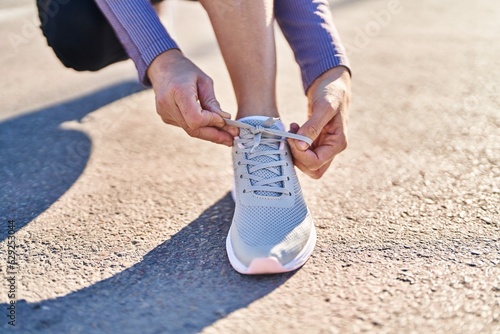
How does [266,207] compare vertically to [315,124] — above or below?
below

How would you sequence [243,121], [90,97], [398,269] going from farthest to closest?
[90,97] → [243,121] → [398,269]

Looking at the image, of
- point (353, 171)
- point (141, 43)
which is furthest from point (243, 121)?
point (353, 171)

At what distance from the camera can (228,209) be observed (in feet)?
4.27

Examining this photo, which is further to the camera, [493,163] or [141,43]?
[493,163]

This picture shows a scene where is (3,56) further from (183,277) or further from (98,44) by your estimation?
(183,277)

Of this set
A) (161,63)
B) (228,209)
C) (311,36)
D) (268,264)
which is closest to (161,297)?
(268,264)

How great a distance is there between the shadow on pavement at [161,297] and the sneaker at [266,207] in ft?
0.12

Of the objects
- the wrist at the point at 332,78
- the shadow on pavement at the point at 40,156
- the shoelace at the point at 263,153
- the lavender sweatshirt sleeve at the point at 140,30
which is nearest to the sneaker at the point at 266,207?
the shoelace at the point at 263,153

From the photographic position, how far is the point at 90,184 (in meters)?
1.42

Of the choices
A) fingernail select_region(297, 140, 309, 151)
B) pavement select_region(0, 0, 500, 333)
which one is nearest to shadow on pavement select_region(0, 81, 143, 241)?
pavement select_region(0, 0, 500, 333)

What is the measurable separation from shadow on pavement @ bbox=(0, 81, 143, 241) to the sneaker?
0.48 meters

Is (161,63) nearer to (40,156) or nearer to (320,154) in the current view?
(320,154)

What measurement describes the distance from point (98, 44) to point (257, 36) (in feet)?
1.50

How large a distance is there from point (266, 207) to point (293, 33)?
1.53 ft
